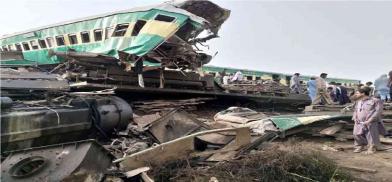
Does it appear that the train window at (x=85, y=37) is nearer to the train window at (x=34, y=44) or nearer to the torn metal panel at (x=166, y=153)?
the train window at (x=34, y=44)

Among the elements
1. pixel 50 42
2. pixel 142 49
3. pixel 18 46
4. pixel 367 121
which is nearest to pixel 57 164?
pixel 367 121

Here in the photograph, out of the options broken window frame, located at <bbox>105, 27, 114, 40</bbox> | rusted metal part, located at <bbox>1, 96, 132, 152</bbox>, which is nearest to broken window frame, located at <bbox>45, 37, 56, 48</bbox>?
broken window frame, located at <bbox>105, 27, 114, 40</bbox>

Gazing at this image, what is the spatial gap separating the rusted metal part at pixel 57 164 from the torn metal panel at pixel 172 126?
2.52 meters

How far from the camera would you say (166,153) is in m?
6.89

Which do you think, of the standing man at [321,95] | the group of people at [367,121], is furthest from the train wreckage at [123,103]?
the standing man at [321,95]

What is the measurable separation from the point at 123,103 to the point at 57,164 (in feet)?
12.0

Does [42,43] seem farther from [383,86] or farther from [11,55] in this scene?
[383,86]

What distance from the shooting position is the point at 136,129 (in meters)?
8.91

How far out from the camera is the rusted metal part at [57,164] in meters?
5.45

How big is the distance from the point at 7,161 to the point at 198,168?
2955 millimetres

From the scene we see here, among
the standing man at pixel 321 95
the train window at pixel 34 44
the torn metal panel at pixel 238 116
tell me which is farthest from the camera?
the train window at pixel 34 44

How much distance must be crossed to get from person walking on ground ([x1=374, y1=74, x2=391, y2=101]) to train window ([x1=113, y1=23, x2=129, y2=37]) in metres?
9.02

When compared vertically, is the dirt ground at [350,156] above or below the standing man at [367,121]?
below

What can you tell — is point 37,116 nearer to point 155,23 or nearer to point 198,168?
point 198,168
